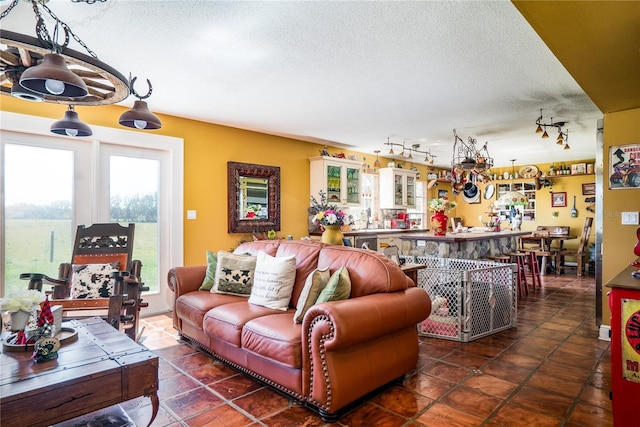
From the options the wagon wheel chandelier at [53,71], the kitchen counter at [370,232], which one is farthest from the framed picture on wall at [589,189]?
the wagon wheel chandelier at [53,71]

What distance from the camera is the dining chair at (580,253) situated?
7.35 m

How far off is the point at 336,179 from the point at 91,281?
4097mm

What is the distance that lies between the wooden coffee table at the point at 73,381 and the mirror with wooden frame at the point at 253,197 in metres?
3.27

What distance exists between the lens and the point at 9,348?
1.92 meters

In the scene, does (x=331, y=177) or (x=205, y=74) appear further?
(x=331, y=177)

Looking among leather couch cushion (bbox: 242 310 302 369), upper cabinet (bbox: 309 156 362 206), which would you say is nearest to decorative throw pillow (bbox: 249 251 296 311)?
leather couch cushion (bbox: 242 310 302 369)

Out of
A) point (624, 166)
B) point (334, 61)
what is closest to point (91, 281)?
point (334, 61)

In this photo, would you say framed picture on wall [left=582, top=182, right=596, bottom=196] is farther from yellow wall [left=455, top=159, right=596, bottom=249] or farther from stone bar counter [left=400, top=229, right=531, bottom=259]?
stone bar counter [left=400, top=229, right=531, bottom=259]

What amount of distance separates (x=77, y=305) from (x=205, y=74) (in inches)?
89.3

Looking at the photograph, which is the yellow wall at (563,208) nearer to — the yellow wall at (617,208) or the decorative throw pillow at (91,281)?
the yellow wall at (617,208)

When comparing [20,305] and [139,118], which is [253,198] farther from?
[20,305]

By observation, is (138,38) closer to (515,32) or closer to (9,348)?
(9,348)

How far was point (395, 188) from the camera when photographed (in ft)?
24.7

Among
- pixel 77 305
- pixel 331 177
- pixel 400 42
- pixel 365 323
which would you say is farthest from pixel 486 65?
pixel 77 305
